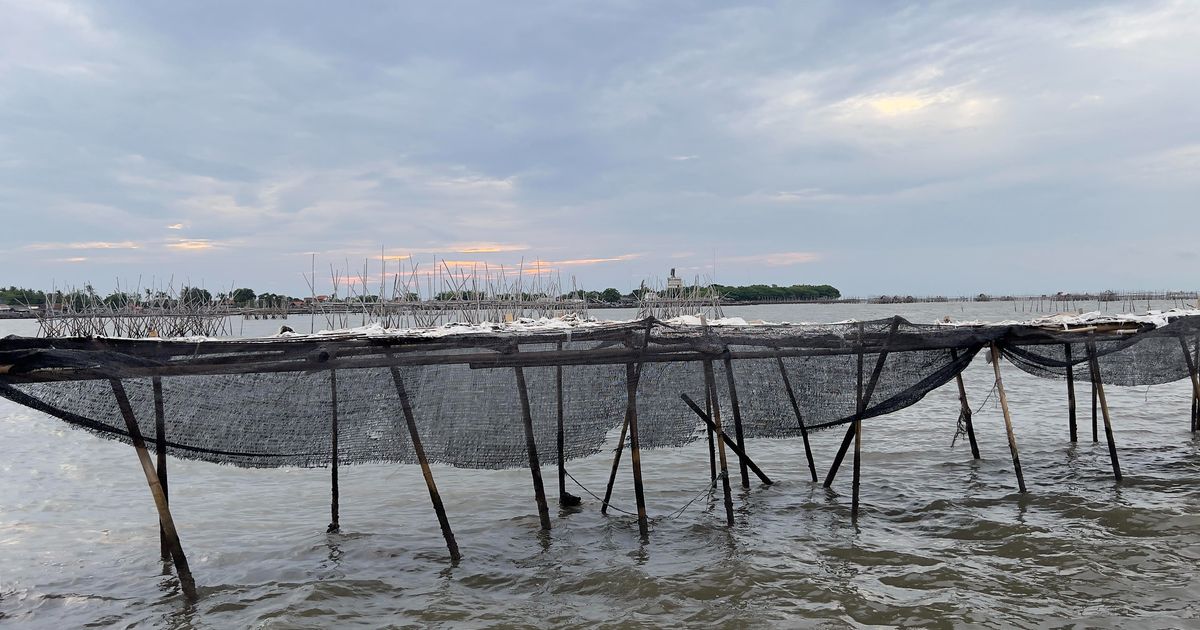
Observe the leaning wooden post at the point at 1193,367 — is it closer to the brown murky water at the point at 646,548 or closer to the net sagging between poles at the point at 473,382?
the brown murky water at the point at 646,548

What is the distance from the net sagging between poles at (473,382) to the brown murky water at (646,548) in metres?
0.90

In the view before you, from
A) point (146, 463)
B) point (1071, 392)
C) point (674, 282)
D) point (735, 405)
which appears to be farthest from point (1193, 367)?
point (674, 282)

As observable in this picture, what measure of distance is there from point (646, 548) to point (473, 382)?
196cm

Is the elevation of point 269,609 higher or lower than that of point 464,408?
lower

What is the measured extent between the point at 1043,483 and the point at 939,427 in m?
3.81

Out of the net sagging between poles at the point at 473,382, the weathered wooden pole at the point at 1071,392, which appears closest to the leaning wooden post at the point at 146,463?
the net sagging between poles at the point at 473,382

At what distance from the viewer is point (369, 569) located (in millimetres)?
5738

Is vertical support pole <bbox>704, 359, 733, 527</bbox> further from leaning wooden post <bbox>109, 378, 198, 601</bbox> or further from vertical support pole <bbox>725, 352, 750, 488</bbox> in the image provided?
leaning wooden post <bbox>109, 378, 198, 601</bbox>

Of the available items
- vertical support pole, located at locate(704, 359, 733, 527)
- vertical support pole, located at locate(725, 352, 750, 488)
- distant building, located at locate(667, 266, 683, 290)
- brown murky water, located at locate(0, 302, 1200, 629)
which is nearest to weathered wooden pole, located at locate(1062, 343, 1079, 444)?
brown murky water, located at locate(0, 302, 1200, 629)

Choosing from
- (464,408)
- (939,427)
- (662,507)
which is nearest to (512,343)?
(464,408)

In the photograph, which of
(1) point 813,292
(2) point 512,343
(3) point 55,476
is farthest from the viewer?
Answer: (1) point 813,292

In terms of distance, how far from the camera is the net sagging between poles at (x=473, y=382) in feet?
15.9

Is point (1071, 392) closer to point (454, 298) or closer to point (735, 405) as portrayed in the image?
point (735, 405)

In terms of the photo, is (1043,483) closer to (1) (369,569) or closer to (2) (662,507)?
(2) (662,507)
